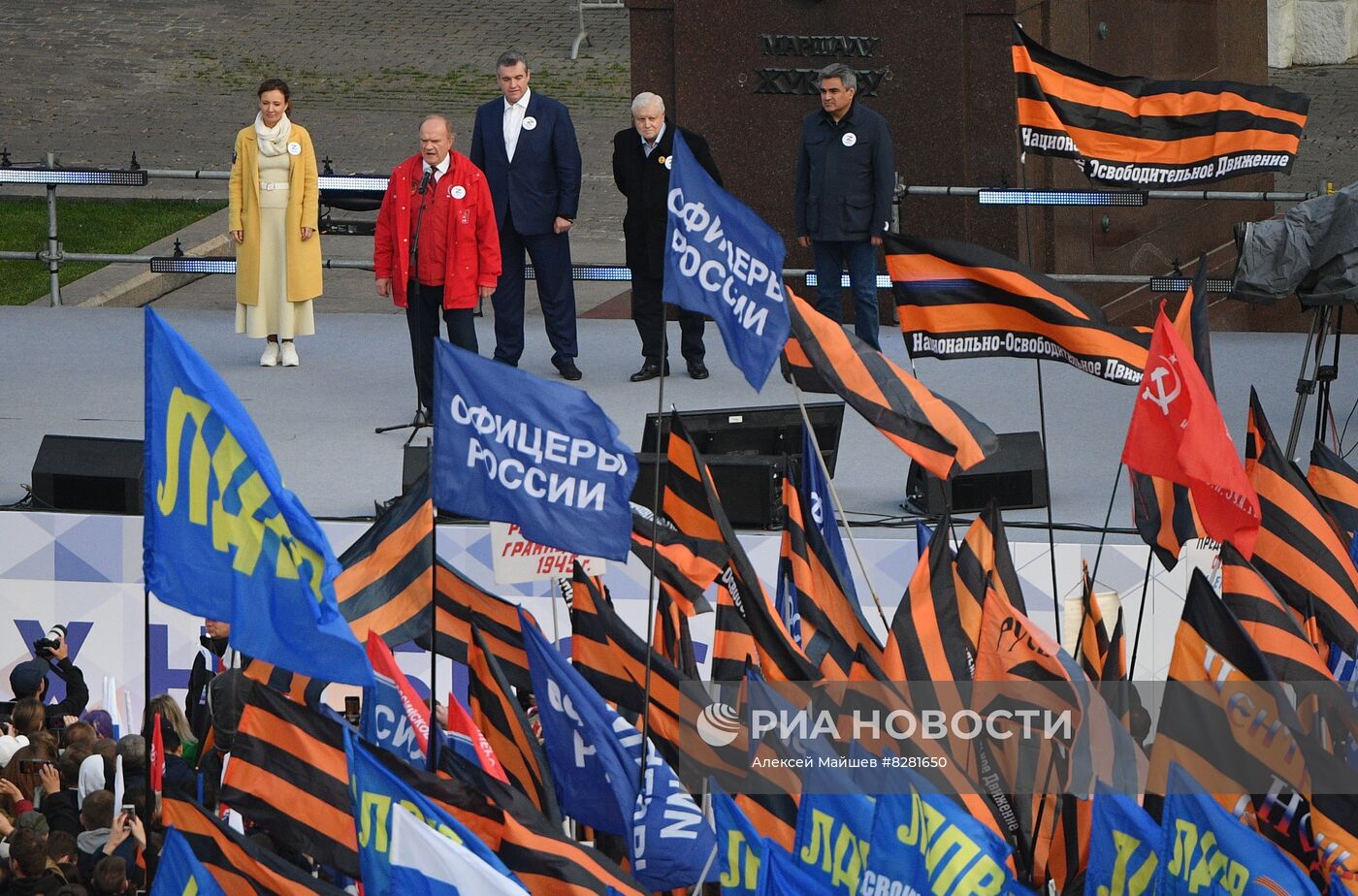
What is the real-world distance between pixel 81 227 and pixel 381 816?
17626 mm

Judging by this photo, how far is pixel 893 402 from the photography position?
28.1ft

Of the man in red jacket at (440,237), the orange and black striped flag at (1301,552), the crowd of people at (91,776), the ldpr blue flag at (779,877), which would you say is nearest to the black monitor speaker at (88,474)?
the crowd of people at (91,776)

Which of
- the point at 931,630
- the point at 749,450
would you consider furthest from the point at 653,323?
the point at 931,630

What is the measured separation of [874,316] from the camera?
1399 centimetres

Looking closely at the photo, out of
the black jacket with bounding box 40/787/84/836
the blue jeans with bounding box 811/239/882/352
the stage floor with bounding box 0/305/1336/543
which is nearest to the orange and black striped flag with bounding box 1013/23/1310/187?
the stage floor with bounding box 0/305/1336/543

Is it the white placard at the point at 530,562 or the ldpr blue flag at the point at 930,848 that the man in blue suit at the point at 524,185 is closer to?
the white placard at the point at 530,562

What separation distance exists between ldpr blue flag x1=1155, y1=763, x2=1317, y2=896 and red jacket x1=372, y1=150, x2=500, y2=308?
23.8 feet

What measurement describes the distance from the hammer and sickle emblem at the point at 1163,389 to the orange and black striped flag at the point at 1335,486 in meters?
1.66

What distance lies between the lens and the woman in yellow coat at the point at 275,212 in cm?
1411

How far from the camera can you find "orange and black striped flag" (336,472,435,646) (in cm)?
816

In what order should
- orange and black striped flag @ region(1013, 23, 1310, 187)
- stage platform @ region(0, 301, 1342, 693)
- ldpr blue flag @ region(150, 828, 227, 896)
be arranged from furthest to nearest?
orange and black striped flag @ region(1013, 23, 1310, 187) < stage platform @ region(0, 301, 1342, 693) < ldpr blue flag @ region(150, 828, 227, 896)

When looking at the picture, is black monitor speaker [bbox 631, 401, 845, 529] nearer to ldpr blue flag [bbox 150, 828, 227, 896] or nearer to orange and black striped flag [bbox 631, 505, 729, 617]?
orange and black striped flag [bbox 631, 505, 729, 617]

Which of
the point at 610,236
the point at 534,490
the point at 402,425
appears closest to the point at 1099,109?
the point at 402,425

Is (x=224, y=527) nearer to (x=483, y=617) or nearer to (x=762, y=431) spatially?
(x=483, y=617)
